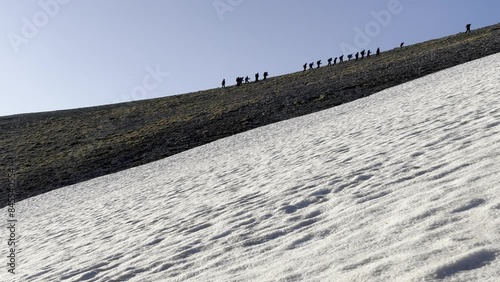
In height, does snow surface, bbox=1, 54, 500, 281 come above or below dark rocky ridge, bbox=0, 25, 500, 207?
below

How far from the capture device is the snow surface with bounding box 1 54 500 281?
11.8ft

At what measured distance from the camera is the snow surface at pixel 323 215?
3.60 meters

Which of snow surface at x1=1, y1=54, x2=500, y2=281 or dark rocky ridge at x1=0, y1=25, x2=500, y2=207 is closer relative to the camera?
snow surface at x1=1, y1=54, x2=500, y2=281

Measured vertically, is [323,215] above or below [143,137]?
below

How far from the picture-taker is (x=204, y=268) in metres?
4.86

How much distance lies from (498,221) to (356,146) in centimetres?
613

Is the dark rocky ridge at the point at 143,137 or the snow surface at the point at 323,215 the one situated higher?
the dark rocky ridge at the point at 143,137

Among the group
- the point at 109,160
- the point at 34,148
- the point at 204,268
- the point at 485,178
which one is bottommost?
the point at 204,268

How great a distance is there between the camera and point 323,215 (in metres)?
5.47

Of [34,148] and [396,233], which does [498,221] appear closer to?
[396,233]

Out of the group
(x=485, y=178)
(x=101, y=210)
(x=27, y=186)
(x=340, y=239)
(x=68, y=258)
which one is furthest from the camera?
(x=27, y=186)

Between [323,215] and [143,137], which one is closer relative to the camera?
[323,215]

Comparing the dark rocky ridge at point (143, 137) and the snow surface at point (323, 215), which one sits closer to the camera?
the snow surface at point (323, 215)

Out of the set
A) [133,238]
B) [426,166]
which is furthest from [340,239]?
[133,238]
